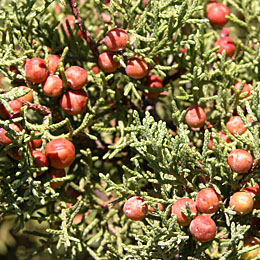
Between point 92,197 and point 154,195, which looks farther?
point 92,197

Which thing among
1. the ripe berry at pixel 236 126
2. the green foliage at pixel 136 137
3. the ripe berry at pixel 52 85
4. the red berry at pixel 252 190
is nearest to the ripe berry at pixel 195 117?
the green foliage at pixel 136 137

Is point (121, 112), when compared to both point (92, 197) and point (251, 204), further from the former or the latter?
point (251, 204)

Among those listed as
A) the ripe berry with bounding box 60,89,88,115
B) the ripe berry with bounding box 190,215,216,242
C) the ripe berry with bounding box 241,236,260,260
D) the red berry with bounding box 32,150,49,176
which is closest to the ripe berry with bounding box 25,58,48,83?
the ripe berry with bounding box 60,89,88,115

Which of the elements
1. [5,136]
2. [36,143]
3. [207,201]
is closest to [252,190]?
[207,201]

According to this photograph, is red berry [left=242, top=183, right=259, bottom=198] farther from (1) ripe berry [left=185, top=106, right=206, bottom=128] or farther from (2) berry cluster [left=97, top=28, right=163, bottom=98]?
(2) berry cluster [left=97, top=28, right=163, bottom=98]

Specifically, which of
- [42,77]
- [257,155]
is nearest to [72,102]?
[42,77]

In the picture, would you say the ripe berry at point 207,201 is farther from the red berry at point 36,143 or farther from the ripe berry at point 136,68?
the red berry at point 36,143
